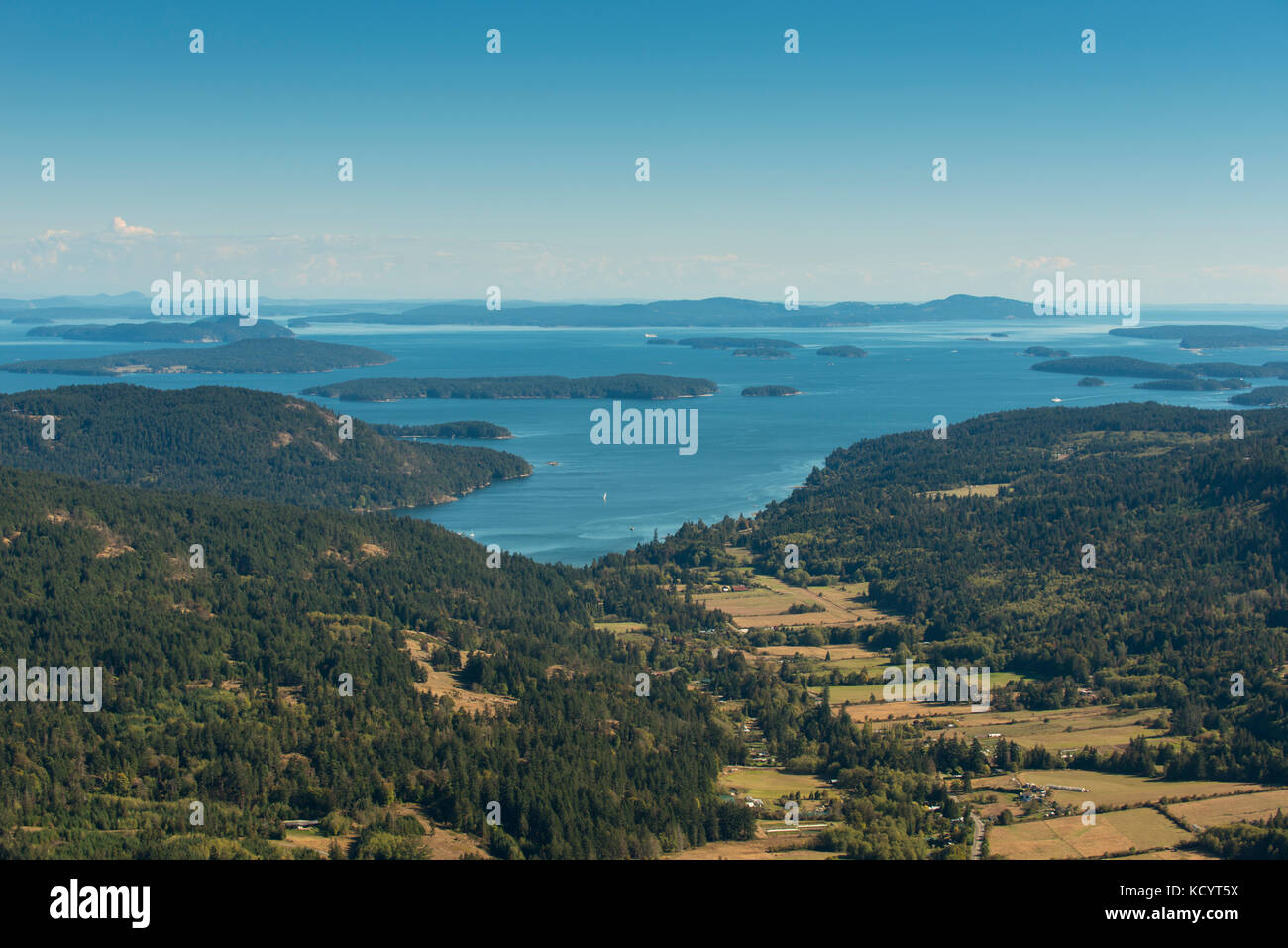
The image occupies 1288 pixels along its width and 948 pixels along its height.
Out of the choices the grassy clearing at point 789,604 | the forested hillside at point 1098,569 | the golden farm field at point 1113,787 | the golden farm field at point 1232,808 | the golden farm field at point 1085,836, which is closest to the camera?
the golden farm field at point 1085,836

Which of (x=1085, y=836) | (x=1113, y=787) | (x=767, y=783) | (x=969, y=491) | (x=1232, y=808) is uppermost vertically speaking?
(x=969, y=491)

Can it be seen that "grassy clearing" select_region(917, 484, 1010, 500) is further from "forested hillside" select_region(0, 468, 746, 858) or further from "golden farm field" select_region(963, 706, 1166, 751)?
"golden farm field" select_region(963, 706, 1166, 751)

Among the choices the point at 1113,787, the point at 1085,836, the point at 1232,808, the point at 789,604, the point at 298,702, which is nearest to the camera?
the point at 1085,836

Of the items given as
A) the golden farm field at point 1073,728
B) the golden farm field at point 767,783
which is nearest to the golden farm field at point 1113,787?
the golden farm field at point 1073,728

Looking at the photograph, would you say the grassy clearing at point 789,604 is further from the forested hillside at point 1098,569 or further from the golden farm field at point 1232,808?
the golden farm field at point 1232,808

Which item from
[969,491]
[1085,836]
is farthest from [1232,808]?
[969,491]

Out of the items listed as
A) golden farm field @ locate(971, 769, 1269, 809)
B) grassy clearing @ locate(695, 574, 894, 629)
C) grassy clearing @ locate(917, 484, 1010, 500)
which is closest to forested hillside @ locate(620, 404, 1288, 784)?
grassy clearing @ locate(917, 484, 1010, 500)

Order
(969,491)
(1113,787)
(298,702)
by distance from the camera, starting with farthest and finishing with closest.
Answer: (969,491) → (298,702) → (1113,787)

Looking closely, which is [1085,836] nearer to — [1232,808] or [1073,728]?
[1232,808]
